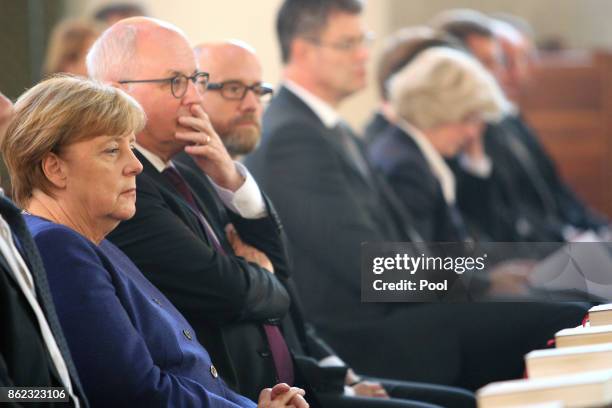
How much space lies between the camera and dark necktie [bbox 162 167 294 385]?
3148mm

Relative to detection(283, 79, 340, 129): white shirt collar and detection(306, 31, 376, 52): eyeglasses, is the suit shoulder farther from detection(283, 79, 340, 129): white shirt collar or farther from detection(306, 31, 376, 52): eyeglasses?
detection(306, 31, 376, 52): eyeglasses

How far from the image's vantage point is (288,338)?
3.44 m

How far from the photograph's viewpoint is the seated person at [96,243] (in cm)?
241

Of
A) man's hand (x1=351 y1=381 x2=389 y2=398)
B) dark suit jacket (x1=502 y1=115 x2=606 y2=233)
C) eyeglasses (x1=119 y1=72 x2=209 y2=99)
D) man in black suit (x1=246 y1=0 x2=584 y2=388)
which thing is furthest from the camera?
dark suit jacket (x1=502 y1=115 x2=606 y2=233)

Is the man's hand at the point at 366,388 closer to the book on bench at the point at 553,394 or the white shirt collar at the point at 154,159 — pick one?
the white shirt collar at the point at 154,159

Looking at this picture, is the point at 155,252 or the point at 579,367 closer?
the point at 579,367

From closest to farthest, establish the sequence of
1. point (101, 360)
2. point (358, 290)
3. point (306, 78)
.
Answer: point (101, 360)
point (358, 290)
point (306, 78)

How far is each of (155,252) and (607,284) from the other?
1308mm

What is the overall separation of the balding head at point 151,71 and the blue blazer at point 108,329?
0.57 metres

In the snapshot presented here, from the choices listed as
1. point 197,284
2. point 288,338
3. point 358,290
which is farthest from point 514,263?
point 197,284

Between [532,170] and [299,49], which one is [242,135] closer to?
[299,49]

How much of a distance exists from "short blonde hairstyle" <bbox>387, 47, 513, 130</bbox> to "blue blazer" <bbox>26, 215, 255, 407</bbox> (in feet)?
9.93

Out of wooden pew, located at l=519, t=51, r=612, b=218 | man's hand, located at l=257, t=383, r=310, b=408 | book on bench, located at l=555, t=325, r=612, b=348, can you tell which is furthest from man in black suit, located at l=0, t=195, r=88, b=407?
wooden pew, located at l=519, t=51, r=612, b=218

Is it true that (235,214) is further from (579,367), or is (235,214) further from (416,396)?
(579,367)
